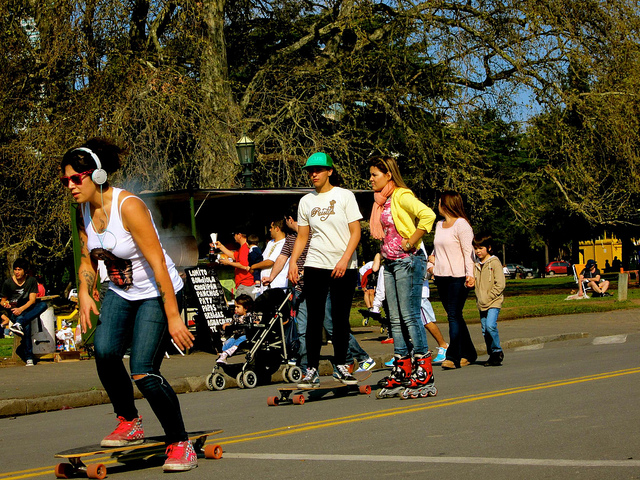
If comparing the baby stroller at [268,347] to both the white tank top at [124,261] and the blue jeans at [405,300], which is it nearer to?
the blue jeans at [405,300]

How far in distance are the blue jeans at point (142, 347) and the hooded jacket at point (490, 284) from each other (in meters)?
6.47

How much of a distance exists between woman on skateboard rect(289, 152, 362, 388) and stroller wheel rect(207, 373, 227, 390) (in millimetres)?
2347

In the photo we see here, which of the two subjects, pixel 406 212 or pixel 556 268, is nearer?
pixel 406 212

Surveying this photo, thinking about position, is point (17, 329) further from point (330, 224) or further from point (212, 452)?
point (212, 452)

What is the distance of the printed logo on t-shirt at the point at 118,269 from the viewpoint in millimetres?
5211

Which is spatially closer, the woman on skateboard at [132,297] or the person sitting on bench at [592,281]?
the woman on skateboard at [132,297]

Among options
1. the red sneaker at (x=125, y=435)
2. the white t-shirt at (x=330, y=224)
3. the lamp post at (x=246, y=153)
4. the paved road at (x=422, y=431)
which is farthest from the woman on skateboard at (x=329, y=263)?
the lamp post at (x=246, y=153)

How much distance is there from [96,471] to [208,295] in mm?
9213

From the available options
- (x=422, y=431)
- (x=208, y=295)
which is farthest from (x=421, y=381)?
(x=208, y=295)

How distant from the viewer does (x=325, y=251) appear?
8.29 m

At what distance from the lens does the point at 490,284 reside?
36.9ft

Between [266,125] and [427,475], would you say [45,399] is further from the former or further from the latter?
[266,125]

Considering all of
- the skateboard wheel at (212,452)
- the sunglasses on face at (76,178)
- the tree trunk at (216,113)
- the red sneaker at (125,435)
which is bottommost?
the skateboard wheel at (212,452)

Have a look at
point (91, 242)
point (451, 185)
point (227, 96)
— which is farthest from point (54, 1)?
point (91, 242)
